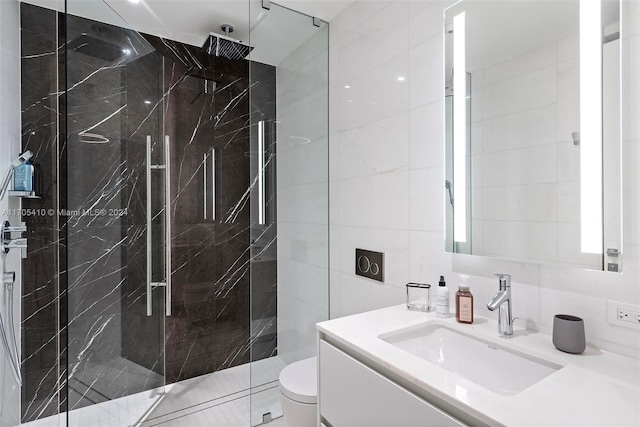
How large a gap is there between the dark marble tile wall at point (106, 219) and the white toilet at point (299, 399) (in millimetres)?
457

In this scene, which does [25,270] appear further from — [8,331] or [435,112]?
[435,112]

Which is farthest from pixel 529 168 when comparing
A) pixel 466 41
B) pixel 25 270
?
pixel 25 270

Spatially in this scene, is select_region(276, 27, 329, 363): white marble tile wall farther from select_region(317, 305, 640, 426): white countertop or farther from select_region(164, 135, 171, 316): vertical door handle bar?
select_region(317, 305, 640, 426): white countertop

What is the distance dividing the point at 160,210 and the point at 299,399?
1.43 meters

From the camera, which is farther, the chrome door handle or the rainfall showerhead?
the rainfall showerhead

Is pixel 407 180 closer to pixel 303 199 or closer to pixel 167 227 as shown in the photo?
pixel 303 199

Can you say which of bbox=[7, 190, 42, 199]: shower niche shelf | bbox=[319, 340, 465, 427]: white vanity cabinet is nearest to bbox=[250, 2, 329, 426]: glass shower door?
bbox=[319, 340, 465, 427]: white vanity cabinet

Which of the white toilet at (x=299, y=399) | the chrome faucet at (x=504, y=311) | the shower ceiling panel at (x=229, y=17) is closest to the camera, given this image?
the chrome faucet at (x=504, y=311)

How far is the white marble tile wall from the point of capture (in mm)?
A: 2064

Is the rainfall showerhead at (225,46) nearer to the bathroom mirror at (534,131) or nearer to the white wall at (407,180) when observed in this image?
the white wall at (407,180)

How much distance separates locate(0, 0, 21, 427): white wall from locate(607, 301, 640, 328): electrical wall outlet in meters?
2.59

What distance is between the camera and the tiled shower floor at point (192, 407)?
179 cm

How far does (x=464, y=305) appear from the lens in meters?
1.18

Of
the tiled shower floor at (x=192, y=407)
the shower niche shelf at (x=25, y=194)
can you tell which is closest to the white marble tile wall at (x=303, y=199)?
the tiled shower floor at (x=192, y=407)
